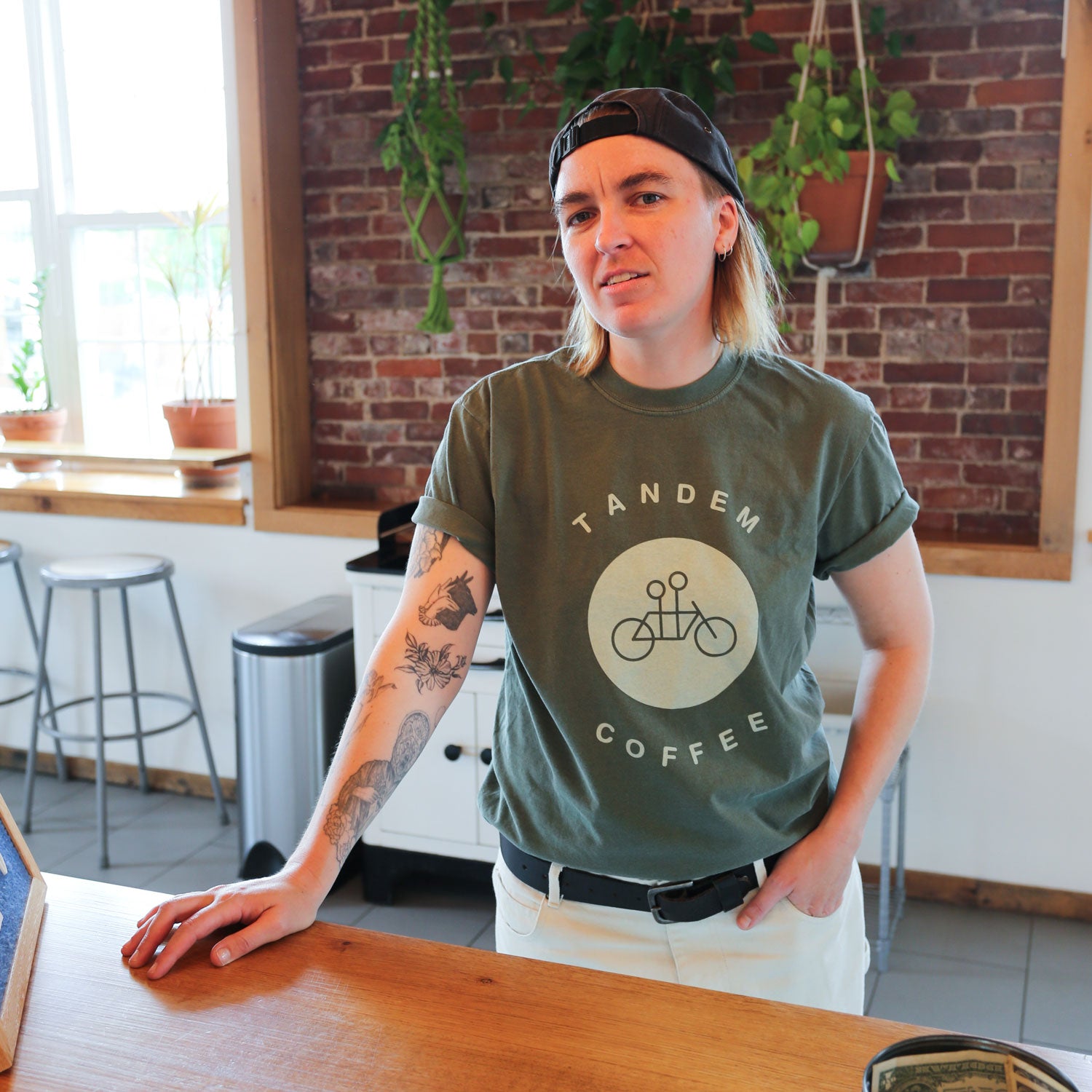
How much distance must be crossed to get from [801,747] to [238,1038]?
27.3 inches

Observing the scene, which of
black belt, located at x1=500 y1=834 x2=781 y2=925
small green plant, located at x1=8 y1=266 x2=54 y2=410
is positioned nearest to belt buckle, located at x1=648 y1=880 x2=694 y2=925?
black belt, located at x1=500 y1=834 x2=781 y2=925

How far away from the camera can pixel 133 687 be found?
3.83 metres

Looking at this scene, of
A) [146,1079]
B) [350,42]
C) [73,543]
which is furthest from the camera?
[73,543]

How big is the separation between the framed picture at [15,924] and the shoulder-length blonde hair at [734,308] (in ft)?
2.60

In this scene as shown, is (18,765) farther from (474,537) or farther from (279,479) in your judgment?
(474,537)

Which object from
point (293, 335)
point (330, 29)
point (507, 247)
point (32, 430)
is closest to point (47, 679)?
point (32, 430)

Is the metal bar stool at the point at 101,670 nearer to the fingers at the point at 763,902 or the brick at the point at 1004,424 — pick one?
the brick at the point at 1004,424

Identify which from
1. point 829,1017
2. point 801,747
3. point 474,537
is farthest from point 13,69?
point 829,1017

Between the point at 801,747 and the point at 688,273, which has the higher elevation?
the point at 688,273

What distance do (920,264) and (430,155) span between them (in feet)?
4.50

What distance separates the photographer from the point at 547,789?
52.9 inches

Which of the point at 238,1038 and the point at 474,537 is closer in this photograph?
the point at 238,1038

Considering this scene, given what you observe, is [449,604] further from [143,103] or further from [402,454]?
[143,103]

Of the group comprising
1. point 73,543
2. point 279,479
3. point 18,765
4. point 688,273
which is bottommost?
point 18,765
